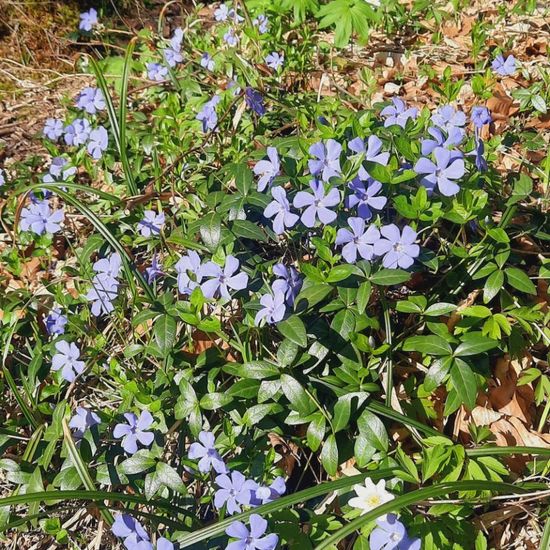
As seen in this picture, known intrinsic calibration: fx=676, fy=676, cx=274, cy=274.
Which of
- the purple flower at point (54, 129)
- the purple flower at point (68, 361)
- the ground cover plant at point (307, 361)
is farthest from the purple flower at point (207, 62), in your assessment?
the purple flower at point (68, 361)

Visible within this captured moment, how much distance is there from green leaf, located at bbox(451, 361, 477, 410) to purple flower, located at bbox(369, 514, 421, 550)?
14.0 inches

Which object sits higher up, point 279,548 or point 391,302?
point 391,302

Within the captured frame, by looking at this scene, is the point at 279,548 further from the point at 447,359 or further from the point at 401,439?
the point at 447,359

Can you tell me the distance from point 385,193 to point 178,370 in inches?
29.5

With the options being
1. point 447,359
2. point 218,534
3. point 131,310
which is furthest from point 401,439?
point 131,310

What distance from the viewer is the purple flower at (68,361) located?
1.95 meters

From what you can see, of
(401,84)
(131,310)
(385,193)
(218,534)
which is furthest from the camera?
(401,84)

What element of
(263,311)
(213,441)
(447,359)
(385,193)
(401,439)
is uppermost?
(385,193)

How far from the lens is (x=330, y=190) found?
1693mm

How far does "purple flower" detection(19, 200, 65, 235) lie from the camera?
2342 millimetres

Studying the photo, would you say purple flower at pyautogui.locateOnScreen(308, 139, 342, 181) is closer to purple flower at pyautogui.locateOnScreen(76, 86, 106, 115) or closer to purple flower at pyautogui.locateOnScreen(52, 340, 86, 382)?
purple flower at pyautogui.locateOnScreen(52, 340, 86, 382)

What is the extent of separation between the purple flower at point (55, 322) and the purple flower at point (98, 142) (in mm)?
844

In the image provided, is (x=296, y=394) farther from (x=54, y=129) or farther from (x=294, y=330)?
(x=54, y=129)

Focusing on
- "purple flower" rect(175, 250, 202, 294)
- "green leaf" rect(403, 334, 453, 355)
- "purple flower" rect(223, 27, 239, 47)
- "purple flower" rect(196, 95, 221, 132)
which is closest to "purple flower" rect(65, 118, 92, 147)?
"purple flower" rect(196, 95, 221, 132)
